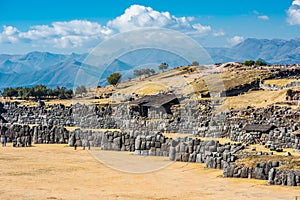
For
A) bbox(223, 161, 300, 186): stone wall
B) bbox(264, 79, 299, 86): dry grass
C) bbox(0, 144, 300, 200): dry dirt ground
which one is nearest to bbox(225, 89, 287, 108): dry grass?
bbox(264, 79, 299, 86): dry grass

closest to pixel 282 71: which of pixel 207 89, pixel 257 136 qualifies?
pixel 207 89

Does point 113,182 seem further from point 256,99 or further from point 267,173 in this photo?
point 256,99

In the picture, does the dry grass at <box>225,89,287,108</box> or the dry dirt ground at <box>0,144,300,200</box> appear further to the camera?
the dry grass at <box>225,89,287,108</box>

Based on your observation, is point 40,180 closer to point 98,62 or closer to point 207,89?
point 98,62

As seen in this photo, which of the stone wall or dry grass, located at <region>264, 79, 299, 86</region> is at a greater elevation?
dry grass, located at <region>264, 79, 299, 86</region>

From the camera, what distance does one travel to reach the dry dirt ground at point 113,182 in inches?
955

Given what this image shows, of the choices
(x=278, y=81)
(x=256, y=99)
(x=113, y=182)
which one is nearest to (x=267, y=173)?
(x=113, y=182)

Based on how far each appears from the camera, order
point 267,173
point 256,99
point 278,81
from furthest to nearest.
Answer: point 278,81 → point 256,99 → point 267,173

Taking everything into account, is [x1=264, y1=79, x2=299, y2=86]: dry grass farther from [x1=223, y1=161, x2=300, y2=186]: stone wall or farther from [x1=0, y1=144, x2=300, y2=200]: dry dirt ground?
[x1=223, y1=161, x2=300, y2=186]: stone wall

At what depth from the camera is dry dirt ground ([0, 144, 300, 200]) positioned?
24250mm

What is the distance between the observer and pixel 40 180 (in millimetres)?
28062

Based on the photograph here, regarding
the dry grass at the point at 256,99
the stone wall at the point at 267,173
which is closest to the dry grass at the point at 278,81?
the dry grass at the point at 256,99

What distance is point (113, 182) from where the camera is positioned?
1123 inches

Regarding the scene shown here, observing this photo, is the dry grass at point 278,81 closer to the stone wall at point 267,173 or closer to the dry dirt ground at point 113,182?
the dry dirt ground at point 113,182
